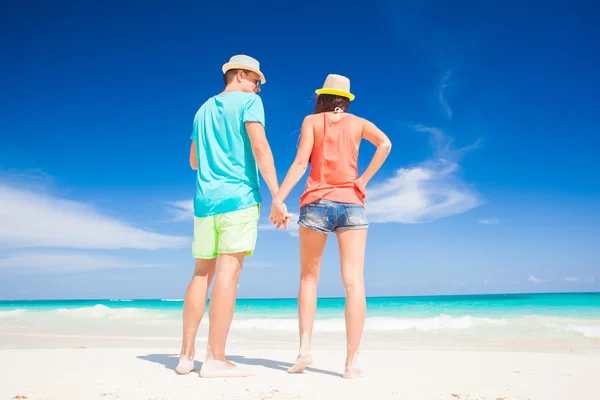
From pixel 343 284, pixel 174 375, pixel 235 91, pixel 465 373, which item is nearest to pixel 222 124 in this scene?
pixel 235 91

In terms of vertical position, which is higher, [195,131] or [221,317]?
[195,131]

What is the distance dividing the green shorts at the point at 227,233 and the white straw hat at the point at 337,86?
1102 millimetres

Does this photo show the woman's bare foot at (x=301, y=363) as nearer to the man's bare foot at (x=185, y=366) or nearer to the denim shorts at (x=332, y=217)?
the man's bare foot at (x=185, y=366)

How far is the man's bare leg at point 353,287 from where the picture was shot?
3.19 m

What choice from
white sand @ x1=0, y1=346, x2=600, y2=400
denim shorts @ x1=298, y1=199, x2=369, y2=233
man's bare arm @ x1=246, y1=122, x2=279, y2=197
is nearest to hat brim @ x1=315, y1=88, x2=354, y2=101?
man's bare arm @ x1=246, y1=122, x2=279, y2=197

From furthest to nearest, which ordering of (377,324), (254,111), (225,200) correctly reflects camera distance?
(377,324) < (254,111) < (225,200)

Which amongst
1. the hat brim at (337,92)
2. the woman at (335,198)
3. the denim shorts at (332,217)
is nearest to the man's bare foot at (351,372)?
the woman at (335,198)

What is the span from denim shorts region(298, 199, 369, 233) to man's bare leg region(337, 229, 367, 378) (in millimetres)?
59

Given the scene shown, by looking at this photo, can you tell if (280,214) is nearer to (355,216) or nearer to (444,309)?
(355,216)

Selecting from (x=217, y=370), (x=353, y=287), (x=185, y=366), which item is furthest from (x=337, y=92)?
(x=185, y=366)

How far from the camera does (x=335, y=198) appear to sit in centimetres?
331

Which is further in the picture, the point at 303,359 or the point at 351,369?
the point at 303,359

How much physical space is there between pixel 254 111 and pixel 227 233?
35.5 inches

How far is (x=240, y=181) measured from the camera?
10.5ft
